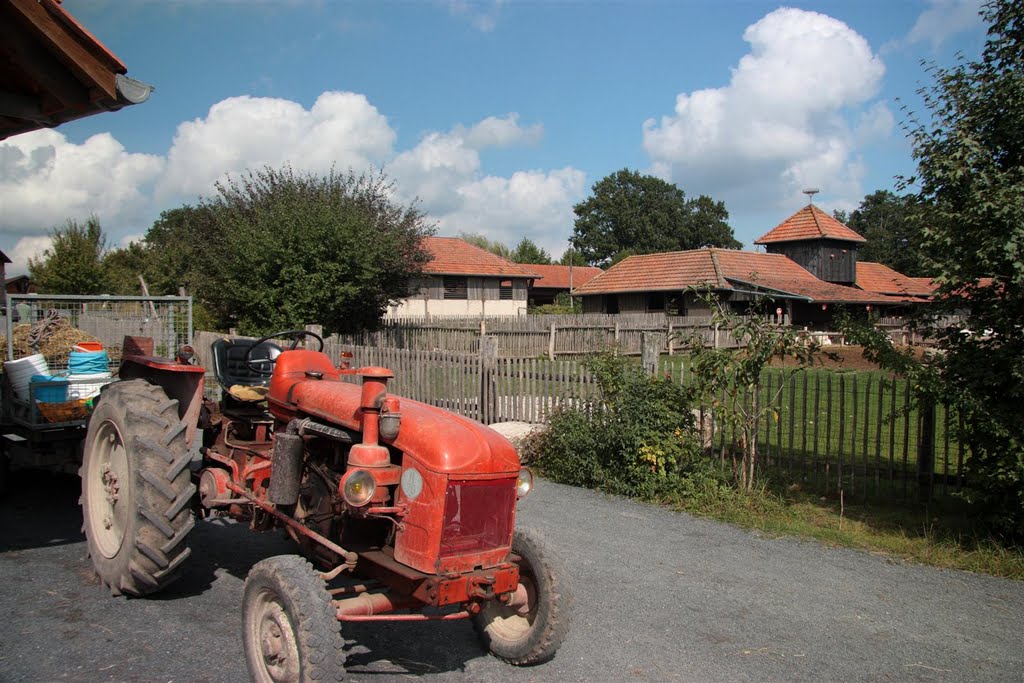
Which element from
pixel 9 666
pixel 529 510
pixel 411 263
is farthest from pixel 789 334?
pixel 411 263

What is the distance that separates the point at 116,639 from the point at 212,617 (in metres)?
0.53

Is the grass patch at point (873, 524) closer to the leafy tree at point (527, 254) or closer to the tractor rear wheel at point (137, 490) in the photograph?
the tractor rear wheel at point (137, 490)

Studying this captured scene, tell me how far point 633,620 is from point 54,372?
616cm

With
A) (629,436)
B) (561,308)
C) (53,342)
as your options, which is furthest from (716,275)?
(53,342)

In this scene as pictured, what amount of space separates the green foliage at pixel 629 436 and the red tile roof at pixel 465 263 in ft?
101

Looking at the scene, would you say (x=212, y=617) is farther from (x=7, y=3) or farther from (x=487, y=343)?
(x=487, y=343)

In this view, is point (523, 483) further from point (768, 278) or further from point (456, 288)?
point (456, 288)

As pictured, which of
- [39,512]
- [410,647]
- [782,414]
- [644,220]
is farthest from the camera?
[644,220]

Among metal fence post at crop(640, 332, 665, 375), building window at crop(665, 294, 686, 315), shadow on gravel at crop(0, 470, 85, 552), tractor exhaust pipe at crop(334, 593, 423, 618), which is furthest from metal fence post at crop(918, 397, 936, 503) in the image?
building window at crop(665, 294, 686, 315)

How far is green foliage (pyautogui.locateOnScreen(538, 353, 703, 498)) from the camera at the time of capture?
773 centimetres

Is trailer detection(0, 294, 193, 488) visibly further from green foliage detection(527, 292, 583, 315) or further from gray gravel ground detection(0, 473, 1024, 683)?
green foliage detection(527, 292, 583, 315)

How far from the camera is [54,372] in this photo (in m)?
7.32

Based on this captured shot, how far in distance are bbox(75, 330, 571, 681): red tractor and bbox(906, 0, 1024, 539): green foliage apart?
4255mm

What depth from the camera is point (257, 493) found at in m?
4.69
